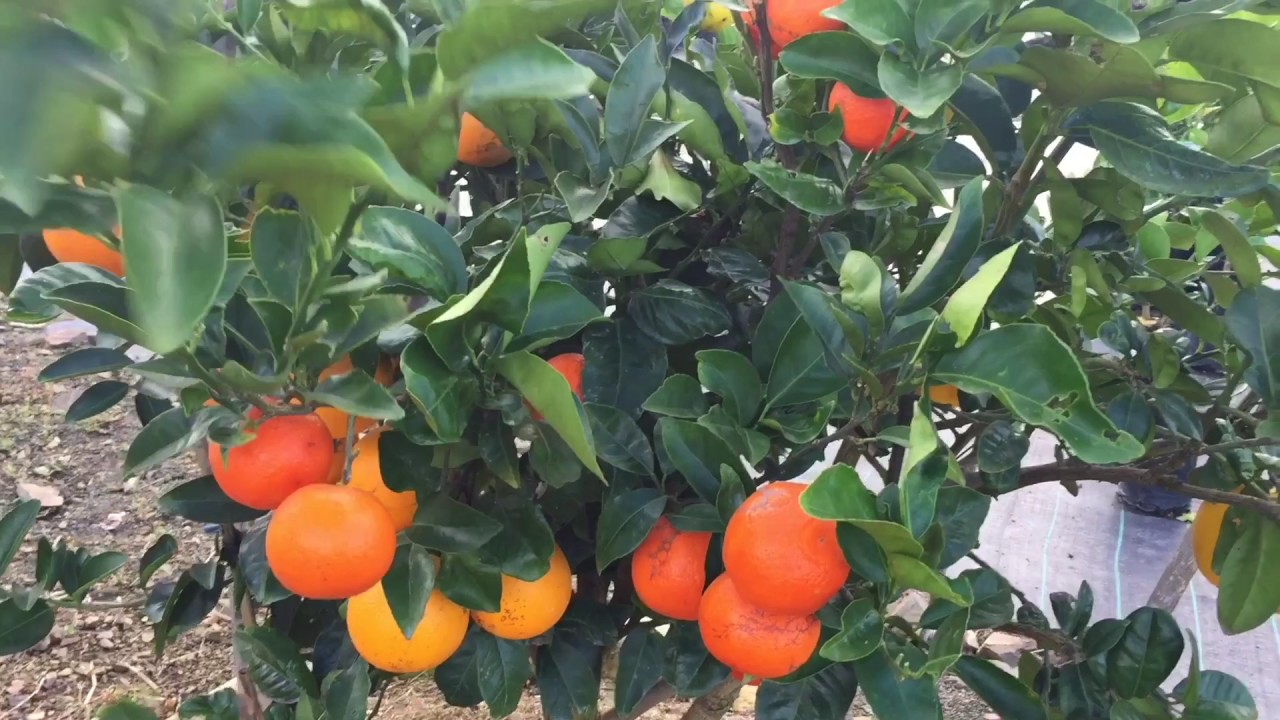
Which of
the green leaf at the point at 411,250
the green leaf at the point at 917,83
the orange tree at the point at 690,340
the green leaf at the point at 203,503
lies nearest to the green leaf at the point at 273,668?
the orange tree at the point at 690,340

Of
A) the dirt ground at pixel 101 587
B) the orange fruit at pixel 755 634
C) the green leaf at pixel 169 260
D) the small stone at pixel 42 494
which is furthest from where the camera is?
the small stone at pixel 42 494

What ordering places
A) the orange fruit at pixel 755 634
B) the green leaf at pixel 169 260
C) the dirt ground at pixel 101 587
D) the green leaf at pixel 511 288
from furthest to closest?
the dirt ground at pixel 101 587 < the orange fruit at pixel 755 634 < the green leaf at pixel 511 288 < the green leaf at pixel 169 260

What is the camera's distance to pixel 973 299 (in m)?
0.44

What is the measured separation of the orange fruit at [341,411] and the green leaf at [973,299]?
362mm

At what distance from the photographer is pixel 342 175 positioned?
0.23 metres

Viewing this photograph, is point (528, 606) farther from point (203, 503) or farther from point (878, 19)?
point (878, 19)

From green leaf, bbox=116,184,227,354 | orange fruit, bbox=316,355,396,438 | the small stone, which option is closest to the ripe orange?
orange fruit, bbox=316,355,396,438

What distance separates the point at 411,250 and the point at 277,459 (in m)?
0.16

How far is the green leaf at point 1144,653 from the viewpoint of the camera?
0.72 metres

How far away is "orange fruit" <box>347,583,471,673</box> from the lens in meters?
0.60

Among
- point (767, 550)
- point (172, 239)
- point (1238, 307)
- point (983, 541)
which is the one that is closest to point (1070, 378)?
point (767, 550)

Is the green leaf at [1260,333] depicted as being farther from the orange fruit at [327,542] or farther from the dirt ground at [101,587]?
the dirt ground at [101,587]

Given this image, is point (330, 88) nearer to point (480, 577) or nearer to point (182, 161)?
point (182, 161)

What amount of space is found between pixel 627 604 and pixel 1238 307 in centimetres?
54
